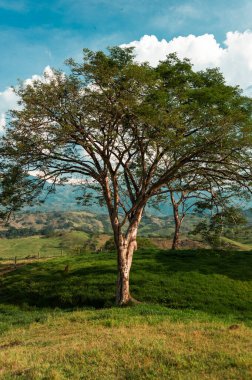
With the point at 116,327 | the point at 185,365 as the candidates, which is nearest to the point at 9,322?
the point at 116,327

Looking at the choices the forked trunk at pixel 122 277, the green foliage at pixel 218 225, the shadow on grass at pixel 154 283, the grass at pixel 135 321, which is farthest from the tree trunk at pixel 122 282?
the green foliage at pixel 218 225

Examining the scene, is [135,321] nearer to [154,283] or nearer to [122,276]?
[122,276]

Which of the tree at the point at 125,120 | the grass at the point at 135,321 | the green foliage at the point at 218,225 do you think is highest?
the tree at the point at 125,120

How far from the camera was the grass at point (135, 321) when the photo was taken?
11.7 meters

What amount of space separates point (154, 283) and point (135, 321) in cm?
1236

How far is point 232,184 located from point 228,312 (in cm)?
972

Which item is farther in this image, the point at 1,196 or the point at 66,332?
the point at 1,196

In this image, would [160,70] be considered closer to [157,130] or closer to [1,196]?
[157,130]

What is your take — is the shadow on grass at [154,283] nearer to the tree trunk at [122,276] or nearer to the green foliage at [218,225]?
the green foliage at [218,225]

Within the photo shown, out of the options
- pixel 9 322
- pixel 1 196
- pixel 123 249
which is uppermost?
pixel 1 196

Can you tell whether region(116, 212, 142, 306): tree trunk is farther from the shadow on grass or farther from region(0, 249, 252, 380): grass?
the shadow on grass

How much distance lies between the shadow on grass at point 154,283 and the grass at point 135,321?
3.4 inches

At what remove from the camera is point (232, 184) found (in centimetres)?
2828

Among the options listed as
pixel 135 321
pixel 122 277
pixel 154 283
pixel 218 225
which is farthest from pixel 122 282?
pixel 218 225
